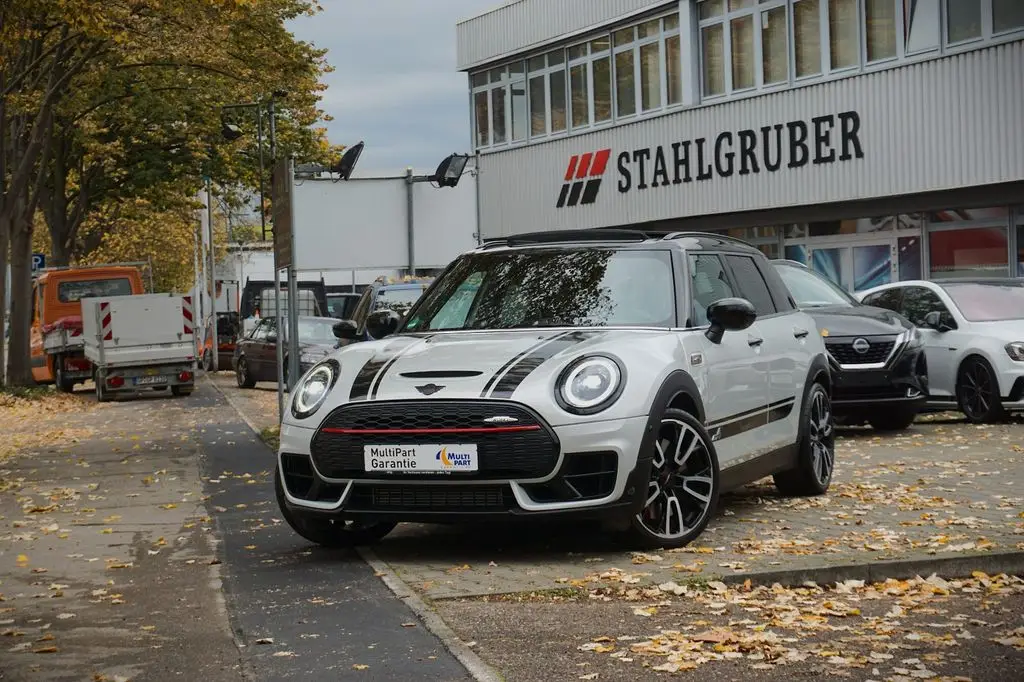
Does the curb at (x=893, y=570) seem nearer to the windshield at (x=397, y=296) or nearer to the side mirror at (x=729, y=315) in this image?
the side mirror at (x=729, y=315)

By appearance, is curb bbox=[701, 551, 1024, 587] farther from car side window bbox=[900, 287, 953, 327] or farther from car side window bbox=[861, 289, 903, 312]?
car side window bbox=[861, 289, 903, 312]

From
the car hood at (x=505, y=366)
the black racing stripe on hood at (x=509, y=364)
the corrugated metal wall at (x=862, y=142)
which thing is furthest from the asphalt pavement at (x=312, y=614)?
the corrugated metal wall at (x=862, y=142)

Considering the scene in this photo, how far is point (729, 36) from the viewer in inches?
1282

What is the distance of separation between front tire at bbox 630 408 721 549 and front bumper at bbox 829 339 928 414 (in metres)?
7.30

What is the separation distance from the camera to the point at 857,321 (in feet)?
52.1

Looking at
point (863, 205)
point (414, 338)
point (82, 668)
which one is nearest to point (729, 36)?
point (863, 205)

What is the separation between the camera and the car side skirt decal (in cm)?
880

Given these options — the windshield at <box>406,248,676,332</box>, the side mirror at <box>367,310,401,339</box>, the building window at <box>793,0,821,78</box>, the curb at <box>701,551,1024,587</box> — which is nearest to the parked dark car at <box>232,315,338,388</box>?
the building window at <box>793,0,821,78</box>

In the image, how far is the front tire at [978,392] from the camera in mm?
16750

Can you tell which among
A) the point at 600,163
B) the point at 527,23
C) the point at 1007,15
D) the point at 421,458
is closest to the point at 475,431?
the point at 421,458

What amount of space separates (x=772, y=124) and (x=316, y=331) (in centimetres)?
955

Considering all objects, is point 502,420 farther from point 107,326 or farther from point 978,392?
point 107,326

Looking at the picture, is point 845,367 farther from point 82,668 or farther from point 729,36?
point 729,36

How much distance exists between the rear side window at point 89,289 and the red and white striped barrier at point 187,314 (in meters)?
6.23
